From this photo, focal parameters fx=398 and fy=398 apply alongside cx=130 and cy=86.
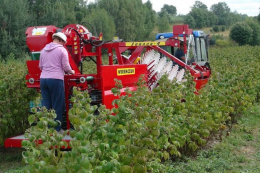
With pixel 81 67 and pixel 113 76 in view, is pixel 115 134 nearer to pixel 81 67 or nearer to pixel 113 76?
pixel 113 76

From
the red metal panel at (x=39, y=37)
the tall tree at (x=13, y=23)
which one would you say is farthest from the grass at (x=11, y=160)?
the tall tree at (x=13, y=23)

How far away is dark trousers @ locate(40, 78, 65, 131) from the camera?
624 cm

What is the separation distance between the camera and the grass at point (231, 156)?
19.4 feet

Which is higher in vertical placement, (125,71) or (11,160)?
(125,71)

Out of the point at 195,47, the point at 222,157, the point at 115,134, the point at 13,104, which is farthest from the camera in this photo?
the point at 195,47

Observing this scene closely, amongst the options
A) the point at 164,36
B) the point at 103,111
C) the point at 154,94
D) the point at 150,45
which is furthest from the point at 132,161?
the point at 164,36

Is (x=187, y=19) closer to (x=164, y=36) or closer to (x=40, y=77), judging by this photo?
(x=164, y=36)

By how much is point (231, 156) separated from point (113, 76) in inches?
93.6

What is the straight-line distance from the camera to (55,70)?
20.5 ft

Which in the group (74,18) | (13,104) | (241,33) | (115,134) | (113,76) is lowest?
(13,104)

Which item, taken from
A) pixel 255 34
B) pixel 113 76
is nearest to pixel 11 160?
pixel 113 76

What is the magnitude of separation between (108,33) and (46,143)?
38.4m

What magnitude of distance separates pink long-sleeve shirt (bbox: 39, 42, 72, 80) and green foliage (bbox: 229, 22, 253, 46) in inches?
2098

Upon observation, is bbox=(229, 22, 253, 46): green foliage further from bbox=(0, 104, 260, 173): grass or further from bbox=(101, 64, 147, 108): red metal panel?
bbox=(101, 64, 147, 108): red metal panel
